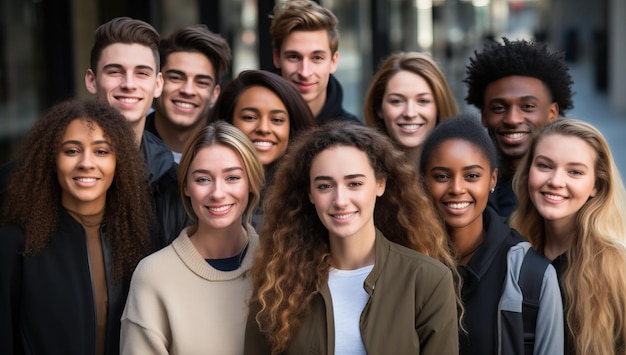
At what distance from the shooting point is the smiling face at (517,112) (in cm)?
550

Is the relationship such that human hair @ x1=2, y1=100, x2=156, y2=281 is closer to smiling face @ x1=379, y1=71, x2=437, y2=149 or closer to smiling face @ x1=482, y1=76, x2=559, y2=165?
smiling face @ x1=379, y1=71, x2=437, y2=149

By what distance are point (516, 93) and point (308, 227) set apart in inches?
77.9

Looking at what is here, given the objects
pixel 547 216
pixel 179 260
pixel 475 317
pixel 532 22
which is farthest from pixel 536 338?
pixel 532 22

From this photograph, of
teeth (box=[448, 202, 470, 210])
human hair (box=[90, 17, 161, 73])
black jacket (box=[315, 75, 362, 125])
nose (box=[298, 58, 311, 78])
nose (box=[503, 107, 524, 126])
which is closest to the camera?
teeth (box=[448, 202, 470, 210])

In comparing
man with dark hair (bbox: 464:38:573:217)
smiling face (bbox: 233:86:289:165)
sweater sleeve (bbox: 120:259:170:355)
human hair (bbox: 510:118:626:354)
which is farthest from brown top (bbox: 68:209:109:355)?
man with dark hair (bbox: 464:38:573:217)

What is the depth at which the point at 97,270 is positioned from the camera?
4.40m

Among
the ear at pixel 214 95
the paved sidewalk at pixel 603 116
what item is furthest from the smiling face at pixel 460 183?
the paved sidewalk at pixel 603 116

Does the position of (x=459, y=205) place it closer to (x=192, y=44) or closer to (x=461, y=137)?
(x=461, y=137)

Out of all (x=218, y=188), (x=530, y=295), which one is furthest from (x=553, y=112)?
(x=218, y=188)

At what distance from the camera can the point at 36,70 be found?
1073cm

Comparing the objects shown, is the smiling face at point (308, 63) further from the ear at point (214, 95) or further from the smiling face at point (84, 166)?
the smiling face at point (84, 166)

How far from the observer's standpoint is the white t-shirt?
3.80 m

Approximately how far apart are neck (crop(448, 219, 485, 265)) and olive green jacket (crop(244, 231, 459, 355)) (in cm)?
60

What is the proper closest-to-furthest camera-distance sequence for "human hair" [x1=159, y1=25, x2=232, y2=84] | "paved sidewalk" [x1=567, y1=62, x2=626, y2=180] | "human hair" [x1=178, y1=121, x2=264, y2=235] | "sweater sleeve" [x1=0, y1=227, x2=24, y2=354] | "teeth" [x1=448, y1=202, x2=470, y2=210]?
1. "sweater sleeve" [x1=0, y1=227, x2=24, y2=354]
2. "human hair" [x1=178, y1=121, x2=264, y2=235]
3. "teeth" [x1=448, y1=202, x2=470, y2=210]
4. "human hair" [x1=159, y1=25, x2=232, y2=84]
5. "paved sidewalk" [x1=567, y1=62, x2=626, y2=180]
